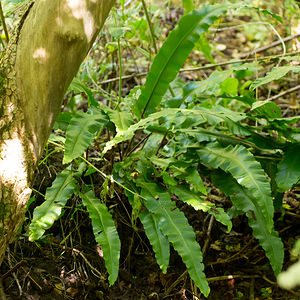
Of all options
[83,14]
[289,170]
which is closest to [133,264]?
[289,170]

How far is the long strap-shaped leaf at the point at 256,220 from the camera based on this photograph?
1940 mm

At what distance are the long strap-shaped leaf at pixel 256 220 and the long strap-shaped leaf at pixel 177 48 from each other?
0.64 metres

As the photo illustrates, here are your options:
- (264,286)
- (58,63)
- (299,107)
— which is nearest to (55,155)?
(58,63)

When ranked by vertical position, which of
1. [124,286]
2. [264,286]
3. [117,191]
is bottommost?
[264,286]

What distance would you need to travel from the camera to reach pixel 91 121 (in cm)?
209

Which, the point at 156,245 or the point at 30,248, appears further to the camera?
the point at 30,248

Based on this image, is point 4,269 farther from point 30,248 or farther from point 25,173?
point 25,173

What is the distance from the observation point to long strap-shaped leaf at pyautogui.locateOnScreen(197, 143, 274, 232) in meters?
1.84

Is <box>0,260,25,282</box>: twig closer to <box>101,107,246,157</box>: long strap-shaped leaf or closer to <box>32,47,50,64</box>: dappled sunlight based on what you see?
<box>101,107,246,157</box>: long strap-shaped leaf

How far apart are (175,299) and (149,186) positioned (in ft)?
2.13

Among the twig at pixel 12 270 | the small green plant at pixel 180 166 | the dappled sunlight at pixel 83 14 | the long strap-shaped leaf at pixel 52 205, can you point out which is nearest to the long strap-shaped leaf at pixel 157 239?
the small green plant at pixel 180 166

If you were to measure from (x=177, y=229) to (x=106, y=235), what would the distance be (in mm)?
336

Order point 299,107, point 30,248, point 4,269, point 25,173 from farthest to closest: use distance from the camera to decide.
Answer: point 299,107 < point 30,248 < point 4,269 < point 25,173

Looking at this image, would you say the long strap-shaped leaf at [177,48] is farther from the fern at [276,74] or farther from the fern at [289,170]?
the fern at [289,170]
